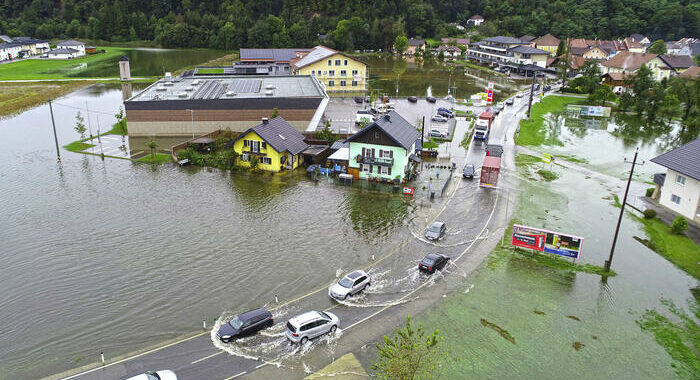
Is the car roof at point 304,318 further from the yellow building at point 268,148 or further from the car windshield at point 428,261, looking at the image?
Answer: the yellow building at point 268,148

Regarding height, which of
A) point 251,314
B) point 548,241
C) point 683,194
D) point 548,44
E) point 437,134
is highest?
point 548,44

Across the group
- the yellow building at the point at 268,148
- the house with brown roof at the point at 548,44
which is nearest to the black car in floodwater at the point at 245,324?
the yellow building at the point at 268,148

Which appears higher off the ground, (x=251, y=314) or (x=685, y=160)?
(x=685, y=160)

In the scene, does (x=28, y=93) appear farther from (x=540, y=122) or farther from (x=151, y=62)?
(x=540, y=122)

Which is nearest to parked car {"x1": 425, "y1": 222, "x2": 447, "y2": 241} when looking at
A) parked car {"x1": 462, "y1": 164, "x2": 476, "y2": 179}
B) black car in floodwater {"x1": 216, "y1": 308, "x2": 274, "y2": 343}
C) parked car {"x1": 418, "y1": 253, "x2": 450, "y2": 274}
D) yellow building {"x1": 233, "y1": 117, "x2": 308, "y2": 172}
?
parked car {"x1": 418, "y1": 253, "x2": 450, "y2": 274}

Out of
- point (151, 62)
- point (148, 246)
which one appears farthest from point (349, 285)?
point (151, 62)
